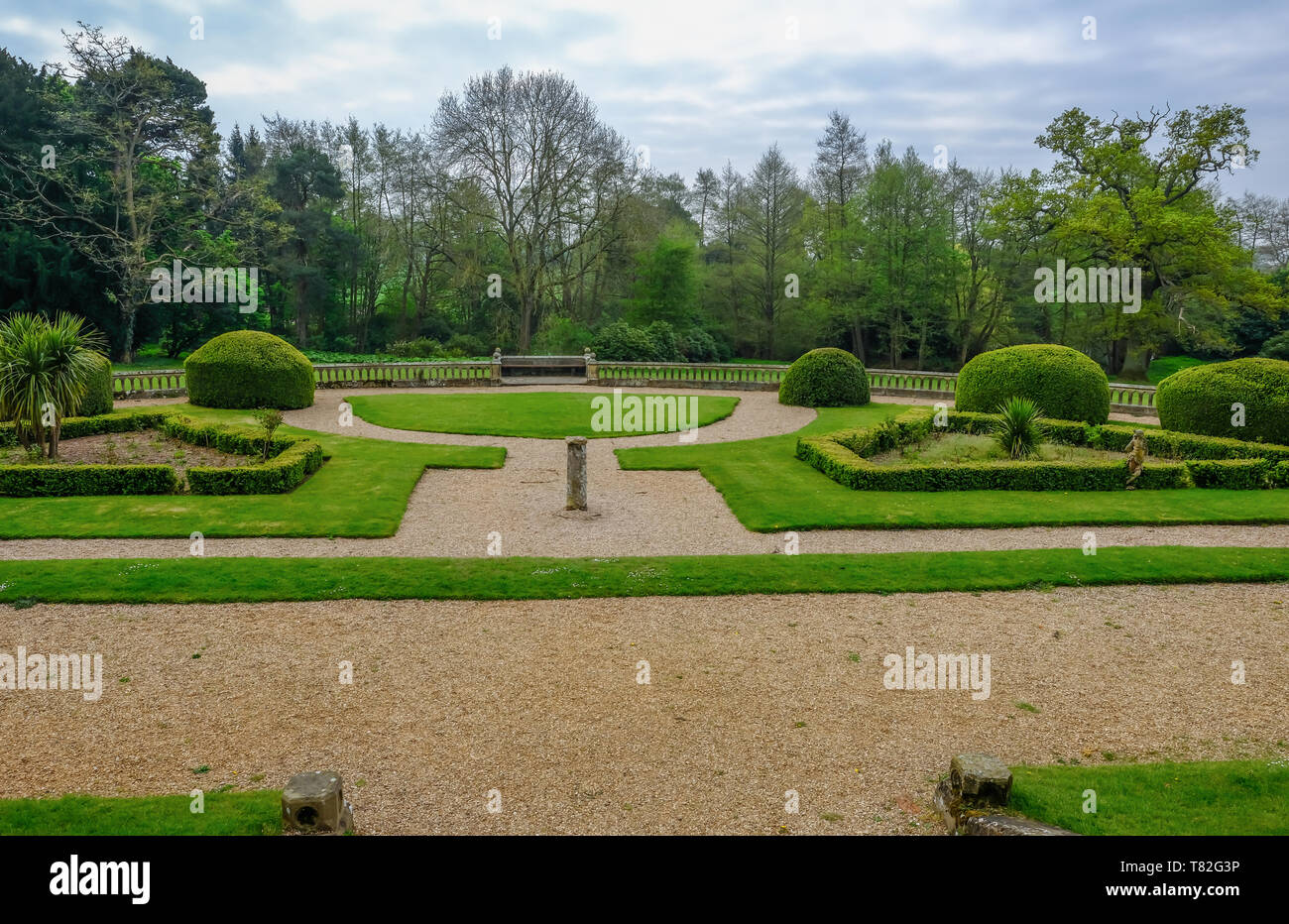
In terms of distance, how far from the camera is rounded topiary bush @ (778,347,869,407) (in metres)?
23.4

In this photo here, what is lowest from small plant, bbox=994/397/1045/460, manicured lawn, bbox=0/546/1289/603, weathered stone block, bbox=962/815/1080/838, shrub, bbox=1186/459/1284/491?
weathered stone block, bbox=962/815/1080/838

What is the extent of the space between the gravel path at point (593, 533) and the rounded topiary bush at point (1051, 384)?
6.73 metres

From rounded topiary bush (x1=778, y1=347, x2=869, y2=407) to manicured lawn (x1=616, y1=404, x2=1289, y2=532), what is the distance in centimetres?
842

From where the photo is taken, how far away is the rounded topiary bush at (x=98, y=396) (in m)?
17.3

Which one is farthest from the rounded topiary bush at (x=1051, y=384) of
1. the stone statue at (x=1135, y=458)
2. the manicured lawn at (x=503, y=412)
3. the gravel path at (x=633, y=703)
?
the gravel path at (x=633, y=703)

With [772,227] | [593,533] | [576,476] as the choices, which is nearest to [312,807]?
[593,533]

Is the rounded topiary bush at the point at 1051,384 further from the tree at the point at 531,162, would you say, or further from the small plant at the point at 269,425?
the tree at the point at 531,162

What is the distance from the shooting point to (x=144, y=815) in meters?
4.55

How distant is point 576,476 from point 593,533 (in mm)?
1417

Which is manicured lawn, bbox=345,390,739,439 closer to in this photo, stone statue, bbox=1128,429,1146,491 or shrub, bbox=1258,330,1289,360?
stone statue, bbox=1128,429,1146,491

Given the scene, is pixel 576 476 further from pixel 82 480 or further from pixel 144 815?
pixel 144 815

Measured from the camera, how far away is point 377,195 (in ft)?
143

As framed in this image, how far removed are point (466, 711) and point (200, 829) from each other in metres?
2.06

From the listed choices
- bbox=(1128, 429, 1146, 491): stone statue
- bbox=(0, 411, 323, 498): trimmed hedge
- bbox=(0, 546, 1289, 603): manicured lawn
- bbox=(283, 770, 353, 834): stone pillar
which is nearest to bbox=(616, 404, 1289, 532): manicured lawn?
bbox=(1128, 429, 1146, 491): stone statue
